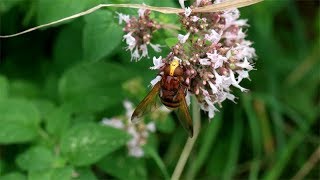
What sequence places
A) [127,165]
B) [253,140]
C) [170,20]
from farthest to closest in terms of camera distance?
1. [253,140]
2. [127,165]
3. [170,20]

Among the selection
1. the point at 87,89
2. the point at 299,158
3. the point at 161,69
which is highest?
the point at 161,69

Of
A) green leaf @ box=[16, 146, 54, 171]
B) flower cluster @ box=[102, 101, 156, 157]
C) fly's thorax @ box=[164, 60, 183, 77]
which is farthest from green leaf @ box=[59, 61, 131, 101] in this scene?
fly's thorax @ box=[164, 60, 183, 77]

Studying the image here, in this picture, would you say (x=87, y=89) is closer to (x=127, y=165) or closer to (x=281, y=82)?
(x=127, y=165)

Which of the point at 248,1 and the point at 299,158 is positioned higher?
the point at 248,1

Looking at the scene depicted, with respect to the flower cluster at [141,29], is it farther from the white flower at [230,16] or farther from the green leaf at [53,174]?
the green leaf at [53,174]

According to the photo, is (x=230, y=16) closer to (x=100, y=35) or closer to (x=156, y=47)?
(x=156, y=47)

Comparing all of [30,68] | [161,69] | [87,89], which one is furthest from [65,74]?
[161,69]

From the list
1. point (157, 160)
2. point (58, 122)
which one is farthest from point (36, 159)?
point (157, 160)

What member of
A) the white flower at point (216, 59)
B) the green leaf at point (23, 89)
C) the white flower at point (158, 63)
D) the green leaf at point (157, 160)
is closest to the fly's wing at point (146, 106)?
the white flower at point (158, 63)

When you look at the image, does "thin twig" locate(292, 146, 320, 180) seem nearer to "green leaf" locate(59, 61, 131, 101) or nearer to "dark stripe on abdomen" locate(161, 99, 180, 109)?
"green leaf" locate(59, 61, 131, 101)
